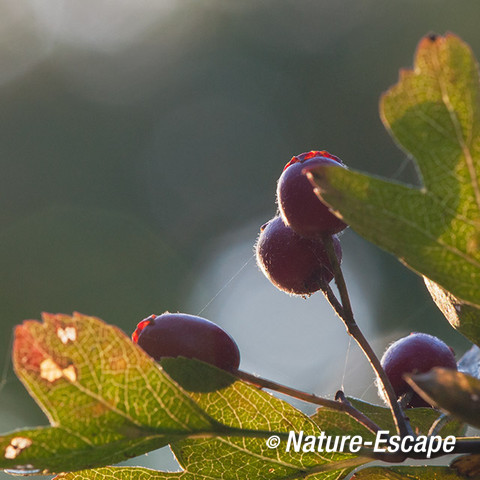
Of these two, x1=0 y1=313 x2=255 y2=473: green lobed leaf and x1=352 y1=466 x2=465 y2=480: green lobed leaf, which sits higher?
x1=0 y1=313 x2=255 y2=473: green lobed leaf

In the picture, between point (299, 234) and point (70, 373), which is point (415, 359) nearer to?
point (299, 234)

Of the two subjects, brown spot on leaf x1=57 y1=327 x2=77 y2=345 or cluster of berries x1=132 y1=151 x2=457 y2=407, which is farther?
cluster of berries x1=132 y1=151 x2=457 y2=407

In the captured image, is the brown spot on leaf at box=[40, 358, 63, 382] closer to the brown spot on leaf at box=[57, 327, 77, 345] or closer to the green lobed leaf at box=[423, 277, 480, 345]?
the brown spot on leaf at box=[57, 327, 77, 345]

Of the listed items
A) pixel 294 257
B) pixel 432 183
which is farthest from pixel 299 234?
pixel 432 183

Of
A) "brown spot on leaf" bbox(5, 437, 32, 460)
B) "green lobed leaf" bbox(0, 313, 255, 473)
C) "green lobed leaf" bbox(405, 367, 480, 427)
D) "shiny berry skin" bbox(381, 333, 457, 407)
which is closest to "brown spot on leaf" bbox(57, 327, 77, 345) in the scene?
"green lobed leaf" bbox(0, 313, 255, 473)

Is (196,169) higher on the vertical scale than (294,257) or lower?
higher

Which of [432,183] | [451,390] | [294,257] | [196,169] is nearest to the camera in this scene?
[451,390]

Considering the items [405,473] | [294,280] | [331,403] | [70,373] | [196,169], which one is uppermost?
[196,169]

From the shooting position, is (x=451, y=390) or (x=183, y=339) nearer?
(x=451, y=390)
